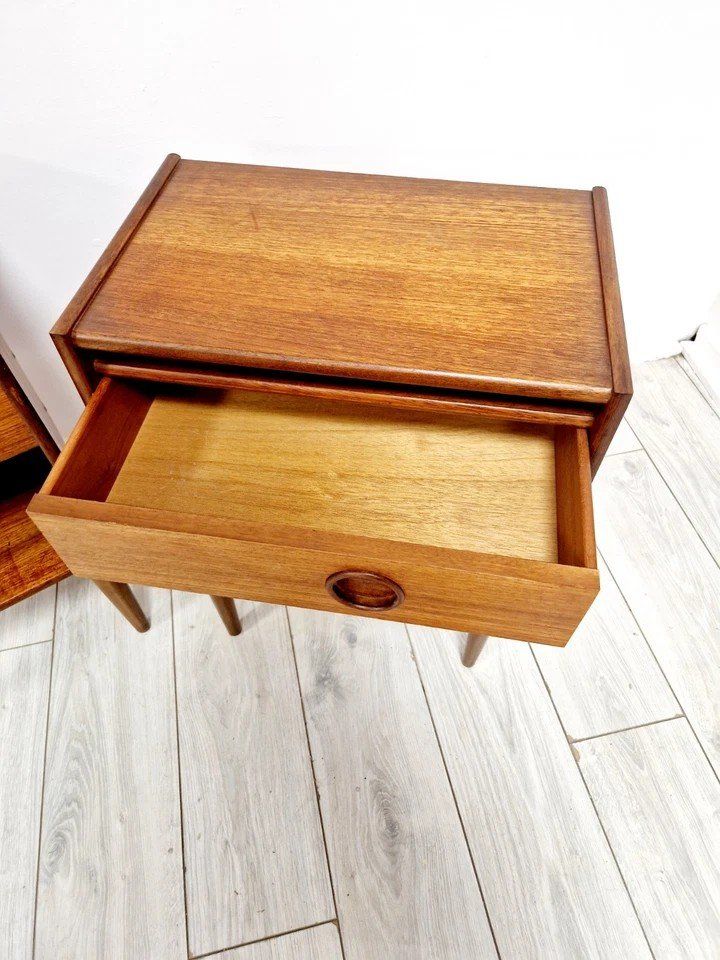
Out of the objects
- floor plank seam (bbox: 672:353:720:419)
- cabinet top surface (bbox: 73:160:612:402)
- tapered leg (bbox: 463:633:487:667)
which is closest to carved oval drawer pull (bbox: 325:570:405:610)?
cabinet top surface (bbox: 73:160:612:402)

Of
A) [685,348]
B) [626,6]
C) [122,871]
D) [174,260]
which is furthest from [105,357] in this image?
[685,348]

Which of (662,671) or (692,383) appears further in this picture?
(692,383)

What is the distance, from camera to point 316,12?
73cm

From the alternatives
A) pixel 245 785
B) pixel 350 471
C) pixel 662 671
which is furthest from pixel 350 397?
pixel 662 671

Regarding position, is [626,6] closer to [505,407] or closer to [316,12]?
[316,12]

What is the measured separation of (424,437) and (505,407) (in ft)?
0.40

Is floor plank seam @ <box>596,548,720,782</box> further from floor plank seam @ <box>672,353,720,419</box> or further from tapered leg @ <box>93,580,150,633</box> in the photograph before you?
tapered leg @ <box>93,580,150,633</box>

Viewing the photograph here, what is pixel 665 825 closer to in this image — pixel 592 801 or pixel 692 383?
pixel 592 801

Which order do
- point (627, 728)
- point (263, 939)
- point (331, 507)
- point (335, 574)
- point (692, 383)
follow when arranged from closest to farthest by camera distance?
point (335, 574), point (331, 507), point (263, 939), point (627, 728), point (692, 383)

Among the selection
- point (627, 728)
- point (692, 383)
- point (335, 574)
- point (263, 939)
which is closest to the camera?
point (335, 574)

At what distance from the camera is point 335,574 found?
0.53 metres

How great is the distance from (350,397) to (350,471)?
9cm

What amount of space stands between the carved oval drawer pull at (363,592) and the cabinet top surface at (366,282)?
0.18 m

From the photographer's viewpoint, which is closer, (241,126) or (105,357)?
(105,357)
